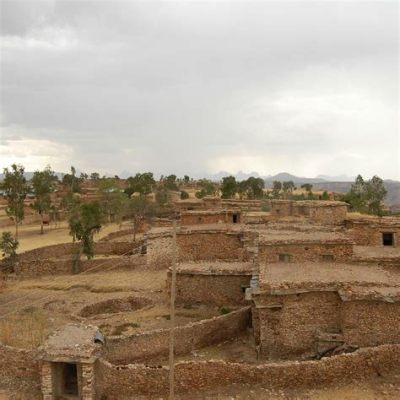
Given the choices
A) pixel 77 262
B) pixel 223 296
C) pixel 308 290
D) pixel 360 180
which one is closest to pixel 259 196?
pixel 360 180

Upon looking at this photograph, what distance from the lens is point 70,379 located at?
1550 cm

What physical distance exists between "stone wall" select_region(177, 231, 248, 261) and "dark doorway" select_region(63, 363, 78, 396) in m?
12.8

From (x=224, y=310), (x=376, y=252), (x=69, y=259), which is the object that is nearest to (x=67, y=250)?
(x=69, y=259)

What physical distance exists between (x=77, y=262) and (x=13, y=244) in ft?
16.0

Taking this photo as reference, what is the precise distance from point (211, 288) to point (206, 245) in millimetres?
5876

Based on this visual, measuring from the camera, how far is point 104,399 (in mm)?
14117

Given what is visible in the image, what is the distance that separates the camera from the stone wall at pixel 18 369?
49.9ft

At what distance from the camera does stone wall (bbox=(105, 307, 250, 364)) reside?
16.4 metres

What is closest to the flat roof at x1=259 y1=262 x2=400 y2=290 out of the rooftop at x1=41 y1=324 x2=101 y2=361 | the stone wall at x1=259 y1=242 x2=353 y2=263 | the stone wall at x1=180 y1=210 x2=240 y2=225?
the stone wall at x1=259 y1=242 x2=353 y2=263

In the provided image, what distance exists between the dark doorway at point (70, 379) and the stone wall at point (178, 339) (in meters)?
1.16

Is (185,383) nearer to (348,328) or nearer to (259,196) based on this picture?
(348,328)

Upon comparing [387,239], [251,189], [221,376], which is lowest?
[221,376]

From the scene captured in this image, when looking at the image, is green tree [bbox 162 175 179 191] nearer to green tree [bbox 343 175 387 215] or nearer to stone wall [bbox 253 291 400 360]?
green tree [bbox 343 175 387 215]

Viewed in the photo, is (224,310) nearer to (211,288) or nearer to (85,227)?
(211,288)
